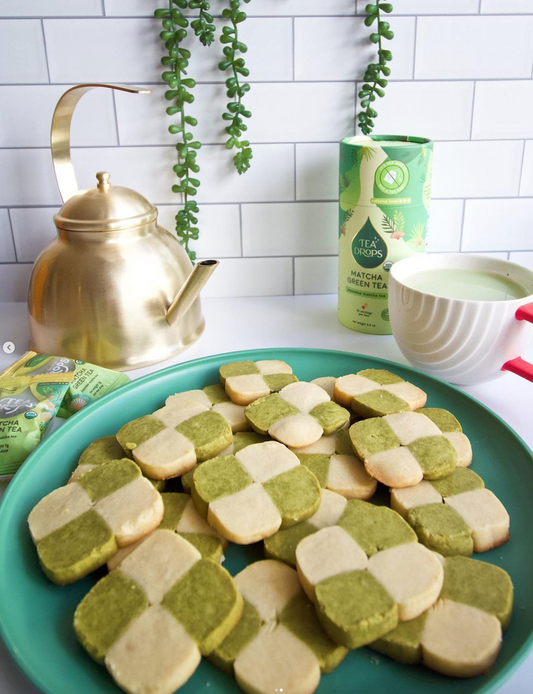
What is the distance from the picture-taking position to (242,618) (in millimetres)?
408

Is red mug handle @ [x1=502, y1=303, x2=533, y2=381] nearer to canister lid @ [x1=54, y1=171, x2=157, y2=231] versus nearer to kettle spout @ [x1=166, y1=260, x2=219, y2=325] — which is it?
kettle spout @ [x1=166, y1=260, x2=219, y2=325]

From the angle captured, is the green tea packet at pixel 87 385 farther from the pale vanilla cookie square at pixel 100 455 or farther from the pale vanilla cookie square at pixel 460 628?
the pale vanilla cookie square at pixel 460 628

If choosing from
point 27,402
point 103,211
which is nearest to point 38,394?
point 27,402

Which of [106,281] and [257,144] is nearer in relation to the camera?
[106,281]

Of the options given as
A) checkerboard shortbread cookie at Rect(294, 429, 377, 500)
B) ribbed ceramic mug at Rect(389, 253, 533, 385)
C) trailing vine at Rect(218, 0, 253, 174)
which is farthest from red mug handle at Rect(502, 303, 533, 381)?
trailing vine at Rect(218, 0, 253, 174)

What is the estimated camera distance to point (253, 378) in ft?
2.20

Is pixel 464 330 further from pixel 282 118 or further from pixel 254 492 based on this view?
pixel 282 118

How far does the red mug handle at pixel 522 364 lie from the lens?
0.63 m

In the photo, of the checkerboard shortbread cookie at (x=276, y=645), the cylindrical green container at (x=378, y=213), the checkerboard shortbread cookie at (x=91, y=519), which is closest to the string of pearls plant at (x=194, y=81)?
the cylindrical green container at (x=378, y=213)

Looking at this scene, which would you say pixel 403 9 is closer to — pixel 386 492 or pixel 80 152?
pixel 80 152

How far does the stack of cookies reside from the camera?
385 mm

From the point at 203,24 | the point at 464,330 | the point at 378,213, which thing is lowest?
the point at 464,330

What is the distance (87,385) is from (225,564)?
30 cm

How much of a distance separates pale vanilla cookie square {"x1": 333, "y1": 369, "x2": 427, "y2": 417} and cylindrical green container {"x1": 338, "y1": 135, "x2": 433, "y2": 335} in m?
0.18
